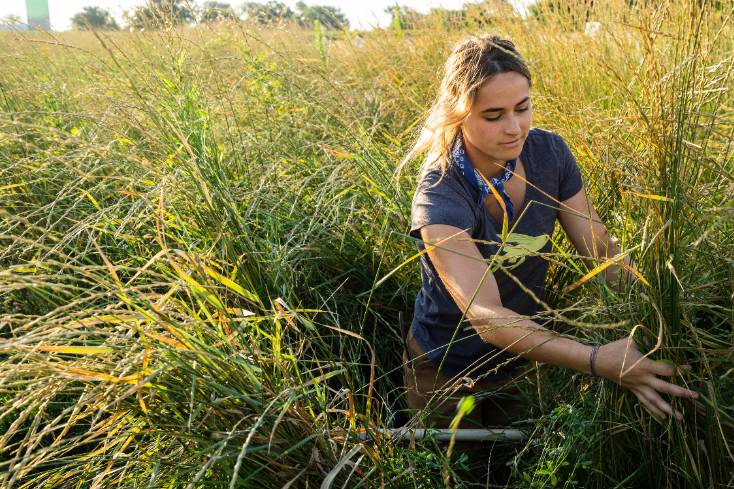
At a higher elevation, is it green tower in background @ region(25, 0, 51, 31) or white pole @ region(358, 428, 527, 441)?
green tower in background @ region(25, 0, 51, 31)

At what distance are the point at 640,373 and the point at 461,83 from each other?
936 mm

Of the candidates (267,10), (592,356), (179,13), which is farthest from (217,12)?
(592,356)

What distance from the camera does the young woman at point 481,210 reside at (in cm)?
183

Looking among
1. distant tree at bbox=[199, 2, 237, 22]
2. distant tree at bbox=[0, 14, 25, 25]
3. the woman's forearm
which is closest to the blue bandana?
the woman's forearm

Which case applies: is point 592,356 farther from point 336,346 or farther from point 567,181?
point 336,346

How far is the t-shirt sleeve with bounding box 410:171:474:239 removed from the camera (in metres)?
1.88

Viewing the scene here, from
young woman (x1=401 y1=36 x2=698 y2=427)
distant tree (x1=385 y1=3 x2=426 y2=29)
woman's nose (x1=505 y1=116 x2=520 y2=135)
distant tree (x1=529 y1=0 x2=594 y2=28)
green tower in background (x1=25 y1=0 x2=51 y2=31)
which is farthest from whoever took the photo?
distant tree (x1=385 y1=3 x2=426 y2=29)

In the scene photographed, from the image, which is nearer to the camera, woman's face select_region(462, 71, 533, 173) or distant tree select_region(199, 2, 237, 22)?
woman's face select_region(462, 71, 533, 173)

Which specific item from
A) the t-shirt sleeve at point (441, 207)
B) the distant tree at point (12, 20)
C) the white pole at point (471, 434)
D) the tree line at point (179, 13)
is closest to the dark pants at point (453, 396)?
the white pole at point (471, 434)

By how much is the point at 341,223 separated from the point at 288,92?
3.26 feet

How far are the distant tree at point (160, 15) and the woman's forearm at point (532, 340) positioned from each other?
6.43 feet

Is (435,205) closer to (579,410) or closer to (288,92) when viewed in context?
(579,410)

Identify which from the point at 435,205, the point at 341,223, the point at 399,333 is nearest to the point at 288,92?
the point at 341,223

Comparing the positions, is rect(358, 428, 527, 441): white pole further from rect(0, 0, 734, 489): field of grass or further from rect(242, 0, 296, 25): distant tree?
rect(242, 0, 296, 25): distant tree
